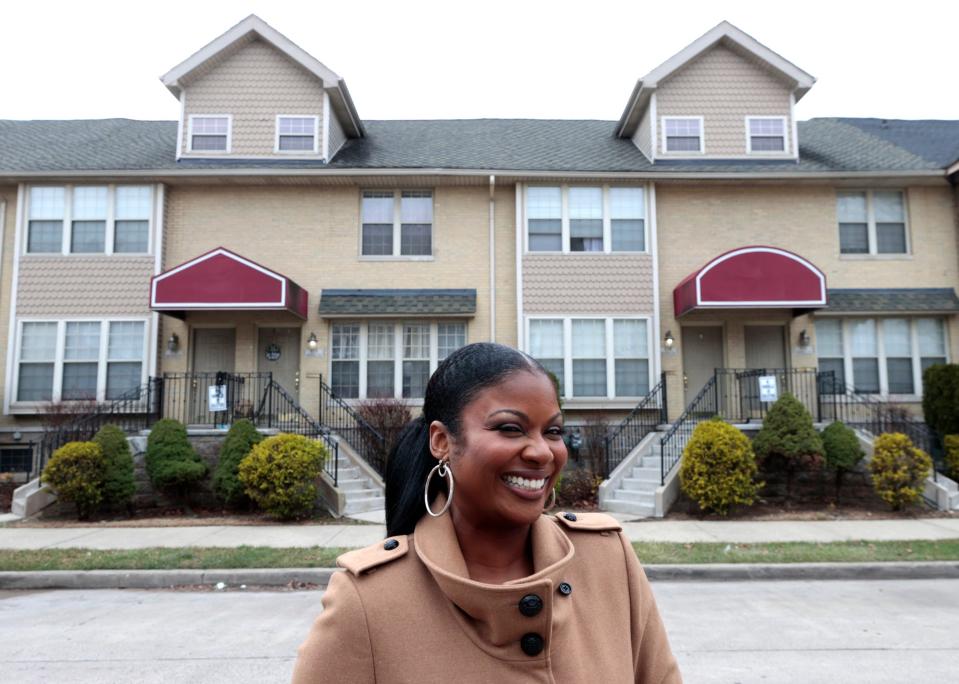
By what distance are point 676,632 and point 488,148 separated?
46.1 ft

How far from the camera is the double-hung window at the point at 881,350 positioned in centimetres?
1564

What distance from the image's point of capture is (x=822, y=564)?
25.3 feet

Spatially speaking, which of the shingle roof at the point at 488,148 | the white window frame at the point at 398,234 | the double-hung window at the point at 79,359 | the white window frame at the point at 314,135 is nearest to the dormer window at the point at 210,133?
the shingle roof at the point at 488,148

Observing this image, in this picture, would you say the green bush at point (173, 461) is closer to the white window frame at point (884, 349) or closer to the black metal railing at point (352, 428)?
the black metal railing at point (352, 428)

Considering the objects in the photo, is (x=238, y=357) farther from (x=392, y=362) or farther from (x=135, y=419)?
(x=392, y=362)

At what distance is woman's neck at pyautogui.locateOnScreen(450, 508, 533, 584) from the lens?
1446 millimetres

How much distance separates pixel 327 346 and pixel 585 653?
14502mm

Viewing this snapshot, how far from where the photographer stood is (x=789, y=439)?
11.8 metres

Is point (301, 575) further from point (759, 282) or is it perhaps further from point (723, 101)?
point (723, 101)

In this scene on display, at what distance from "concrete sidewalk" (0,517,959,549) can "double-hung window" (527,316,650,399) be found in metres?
4.87

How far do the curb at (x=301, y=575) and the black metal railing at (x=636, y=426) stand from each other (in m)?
6.01

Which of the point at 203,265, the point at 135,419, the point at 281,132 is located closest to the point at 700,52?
the point at 281,132

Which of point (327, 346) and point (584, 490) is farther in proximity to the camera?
point (327, 346)

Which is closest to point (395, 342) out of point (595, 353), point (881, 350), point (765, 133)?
point (595, 353)
